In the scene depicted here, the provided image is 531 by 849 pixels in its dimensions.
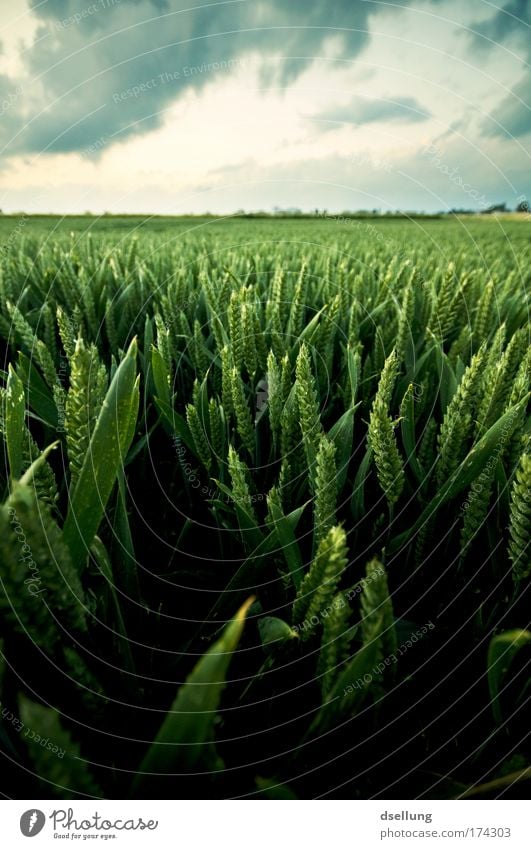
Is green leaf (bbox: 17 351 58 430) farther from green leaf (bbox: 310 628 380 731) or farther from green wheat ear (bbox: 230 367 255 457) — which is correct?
green leaf (bbox: 310 628 380 731)

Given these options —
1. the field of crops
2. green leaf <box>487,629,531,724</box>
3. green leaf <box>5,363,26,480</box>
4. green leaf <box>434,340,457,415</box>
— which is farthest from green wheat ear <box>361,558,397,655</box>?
green leaf <box>434,340,457,415</box>

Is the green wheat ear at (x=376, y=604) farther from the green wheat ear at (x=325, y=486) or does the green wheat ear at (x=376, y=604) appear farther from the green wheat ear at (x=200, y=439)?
the green wheat ear at (x=200, y=439)

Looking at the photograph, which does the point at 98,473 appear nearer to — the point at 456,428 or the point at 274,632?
the point at 274,632

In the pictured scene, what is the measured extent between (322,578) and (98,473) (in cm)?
19

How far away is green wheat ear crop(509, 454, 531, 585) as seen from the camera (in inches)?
15.5

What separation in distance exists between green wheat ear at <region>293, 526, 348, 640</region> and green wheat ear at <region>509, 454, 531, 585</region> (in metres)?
0.17

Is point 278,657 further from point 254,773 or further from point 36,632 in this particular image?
point 36,632

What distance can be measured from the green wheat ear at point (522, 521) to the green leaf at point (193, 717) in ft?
0.86

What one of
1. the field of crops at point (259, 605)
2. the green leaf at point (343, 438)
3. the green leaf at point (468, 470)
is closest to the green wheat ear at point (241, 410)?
the field of crops at point (259, 605)

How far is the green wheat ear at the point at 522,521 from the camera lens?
0.39m

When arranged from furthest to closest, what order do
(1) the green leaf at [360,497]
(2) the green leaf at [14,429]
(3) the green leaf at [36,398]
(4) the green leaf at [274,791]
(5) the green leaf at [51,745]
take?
(3) the green leaf at [36,398]
(1) the green leaf at [360,497]
(2) the green leaf at [14,429]
(4) the green leaf at [274,791]
(5) the green leaf at [51,745]

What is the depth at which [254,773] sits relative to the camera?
0.36 meters
